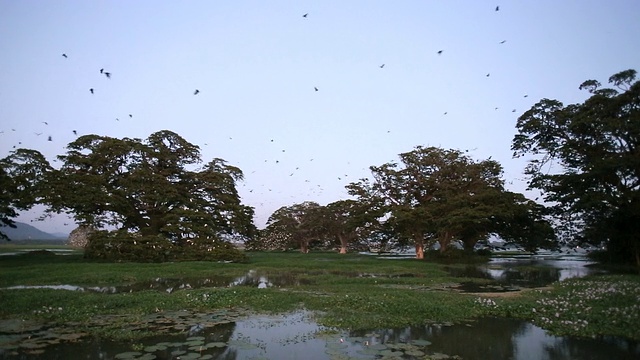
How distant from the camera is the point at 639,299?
13.5m

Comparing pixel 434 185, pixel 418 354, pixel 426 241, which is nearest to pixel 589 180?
pixel 434 185

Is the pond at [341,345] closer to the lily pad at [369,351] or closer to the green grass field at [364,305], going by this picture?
the lily pad at [369,351]

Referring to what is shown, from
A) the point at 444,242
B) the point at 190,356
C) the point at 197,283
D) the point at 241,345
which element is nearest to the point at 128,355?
the point at 190,356

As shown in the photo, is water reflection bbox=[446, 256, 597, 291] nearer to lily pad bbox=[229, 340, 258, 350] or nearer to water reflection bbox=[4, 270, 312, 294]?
water reflection bbox=[4, 270, 312, 294]

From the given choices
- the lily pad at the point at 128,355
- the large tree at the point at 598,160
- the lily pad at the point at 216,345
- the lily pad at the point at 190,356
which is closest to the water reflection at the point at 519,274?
the large tree at the point at 598,160

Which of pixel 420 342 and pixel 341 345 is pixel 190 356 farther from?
pixel 420 342

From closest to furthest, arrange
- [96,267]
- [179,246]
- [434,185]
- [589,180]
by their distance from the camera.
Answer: [96,267]
[589,180]
[179,246]
[434,185]

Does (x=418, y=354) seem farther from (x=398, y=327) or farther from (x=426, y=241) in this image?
A: (x=426, y=241)

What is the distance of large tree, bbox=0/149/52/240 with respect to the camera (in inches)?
1400

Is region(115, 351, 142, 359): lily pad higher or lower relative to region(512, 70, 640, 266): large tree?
lower

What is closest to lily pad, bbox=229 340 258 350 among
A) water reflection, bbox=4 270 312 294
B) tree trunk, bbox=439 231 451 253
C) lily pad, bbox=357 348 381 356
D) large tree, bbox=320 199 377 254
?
lily pad, bbox=357 348 381 356

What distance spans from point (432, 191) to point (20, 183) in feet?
130

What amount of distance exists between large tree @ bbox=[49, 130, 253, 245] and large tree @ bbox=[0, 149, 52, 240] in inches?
61.4

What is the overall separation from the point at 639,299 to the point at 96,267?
92.5ft
